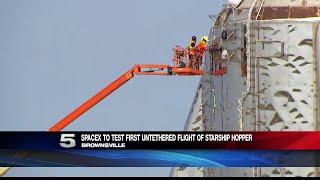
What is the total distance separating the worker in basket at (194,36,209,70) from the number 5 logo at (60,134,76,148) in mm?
26771

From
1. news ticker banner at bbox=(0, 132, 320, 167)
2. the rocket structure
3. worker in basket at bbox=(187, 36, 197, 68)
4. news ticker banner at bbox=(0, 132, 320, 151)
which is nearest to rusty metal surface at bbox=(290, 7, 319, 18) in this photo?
the rocket structure

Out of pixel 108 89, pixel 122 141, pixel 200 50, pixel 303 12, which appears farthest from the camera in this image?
pixel 108 89

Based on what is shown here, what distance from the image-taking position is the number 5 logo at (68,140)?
137ft

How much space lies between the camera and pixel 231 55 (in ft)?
186

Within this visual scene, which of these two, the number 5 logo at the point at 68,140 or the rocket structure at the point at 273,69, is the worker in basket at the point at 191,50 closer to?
the rocket structure at the point at 273,69

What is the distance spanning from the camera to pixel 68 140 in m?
41.8

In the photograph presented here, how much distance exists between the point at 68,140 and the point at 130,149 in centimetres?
306

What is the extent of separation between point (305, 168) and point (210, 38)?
1467cm

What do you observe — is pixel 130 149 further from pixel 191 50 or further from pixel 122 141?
pixel 191 50

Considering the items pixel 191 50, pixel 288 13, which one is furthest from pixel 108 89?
pixel 288 13

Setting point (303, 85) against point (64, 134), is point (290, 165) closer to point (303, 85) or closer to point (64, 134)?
point (303, 85)

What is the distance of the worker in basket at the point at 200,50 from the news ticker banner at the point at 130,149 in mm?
25344

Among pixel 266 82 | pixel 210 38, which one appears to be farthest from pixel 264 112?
pixel 210 38

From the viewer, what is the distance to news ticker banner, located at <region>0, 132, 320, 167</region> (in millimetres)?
41625
